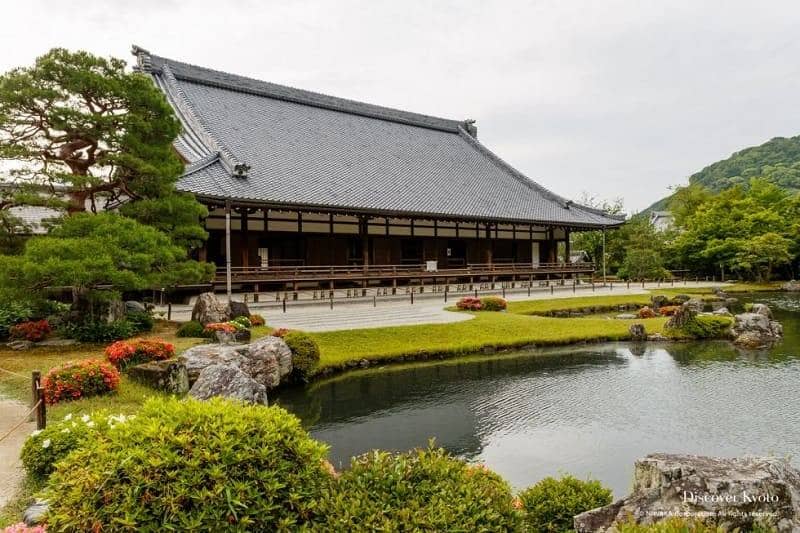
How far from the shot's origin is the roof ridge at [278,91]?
29248mm

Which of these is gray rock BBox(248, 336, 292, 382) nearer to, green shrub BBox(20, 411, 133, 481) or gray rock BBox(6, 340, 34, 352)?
green shrub BBox(20, 411, 133, 481)

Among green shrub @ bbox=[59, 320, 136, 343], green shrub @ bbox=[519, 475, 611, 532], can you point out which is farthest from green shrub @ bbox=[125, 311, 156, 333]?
green shrub @ bbox=[519, 475, 611, 532]

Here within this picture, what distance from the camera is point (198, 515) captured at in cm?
329

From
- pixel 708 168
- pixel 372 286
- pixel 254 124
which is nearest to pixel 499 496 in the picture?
pixel 372 286

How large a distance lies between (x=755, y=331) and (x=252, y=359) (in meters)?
18.3

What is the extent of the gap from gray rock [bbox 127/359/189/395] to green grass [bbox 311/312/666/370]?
4.32 meters

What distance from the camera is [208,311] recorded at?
15.7 metres

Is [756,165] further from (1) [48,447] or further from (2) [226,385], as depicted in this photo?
(1) [48,447]

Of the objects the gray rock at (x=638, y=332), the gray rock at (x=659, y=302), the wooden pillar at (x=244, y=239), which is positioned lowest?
the gray rock at (x=638, y=332)

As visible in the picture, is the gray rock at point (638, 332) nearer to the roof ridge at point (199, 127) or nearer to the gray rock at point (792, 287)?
the roof ridge at point (199, 127)

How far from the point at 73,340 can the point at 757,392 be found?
17646mm

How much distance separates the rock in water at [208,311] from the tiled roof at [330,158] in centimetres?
571

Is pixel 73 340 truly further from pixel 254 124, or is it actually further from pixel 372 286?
pixel 254 124

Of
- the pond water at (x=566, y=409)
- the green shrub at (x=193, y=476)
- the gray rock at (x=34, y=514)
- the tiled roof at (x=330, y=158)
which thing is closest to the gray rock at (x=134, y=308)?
the tiled roof at (x=330, y=158)
